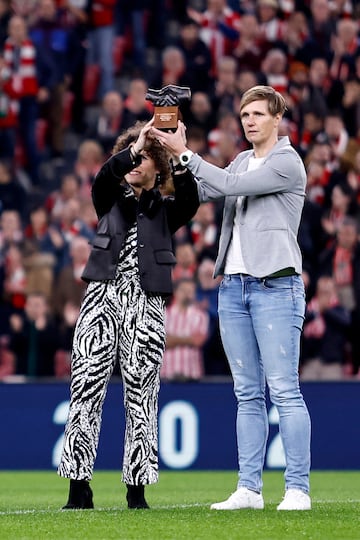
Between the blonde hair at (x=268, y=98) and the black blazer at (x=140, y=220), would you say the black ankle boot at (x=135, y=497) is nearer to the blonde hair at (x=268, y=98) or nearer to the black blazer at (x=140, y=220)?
the black blazer at (x=140, y=220)

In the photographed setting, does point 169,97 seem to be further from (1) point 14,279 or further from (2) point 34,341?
(1) point 14,279

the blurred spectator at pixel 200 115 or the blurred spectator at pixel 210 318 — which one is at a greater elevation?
the blurred spectator at pixel 200 115

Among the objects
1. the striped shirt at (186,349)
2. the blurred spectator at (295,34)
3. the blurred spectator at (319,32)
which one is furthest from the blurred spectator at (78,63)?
the striped shirt at (186,349)

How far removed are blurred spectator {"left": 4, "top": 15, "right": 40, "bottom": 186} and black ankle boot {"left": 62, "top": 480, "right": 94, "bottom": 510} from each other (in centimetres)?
1011

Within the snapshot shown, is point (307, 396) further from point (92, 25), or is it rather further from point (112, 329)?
point (92, 25)

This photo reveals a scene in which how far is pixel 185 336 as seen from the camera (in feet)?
42.2

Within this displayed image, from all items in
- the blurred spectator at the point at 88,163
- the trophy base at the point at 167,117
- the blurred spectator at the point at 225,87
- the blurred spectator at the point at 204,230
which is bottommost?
the trophy base at the point at 167,117

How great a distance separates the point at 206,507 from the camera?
24.0 feet

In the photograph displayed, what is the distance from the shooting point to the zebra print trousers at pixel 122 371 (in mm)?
6895

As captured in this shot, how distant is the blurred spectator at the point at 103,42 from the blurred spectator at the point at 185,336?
4973mm

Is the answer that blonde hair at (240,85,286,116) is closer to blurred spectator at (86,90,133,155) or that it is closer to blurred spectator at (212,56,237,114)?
blurred spectator at (212,56,237,114)

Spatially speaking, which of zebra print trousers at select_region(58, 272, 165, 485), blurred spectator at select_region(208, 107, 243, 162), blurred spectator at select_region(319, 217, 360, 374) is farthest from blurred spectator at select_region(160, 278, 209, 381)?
zebra print trousers at select_region(58, 272, 165, 485)

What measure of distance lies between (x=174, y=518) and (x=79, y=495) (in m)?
0.60

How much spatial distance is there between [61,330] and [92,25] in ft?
18.7
